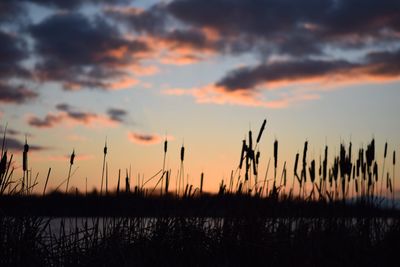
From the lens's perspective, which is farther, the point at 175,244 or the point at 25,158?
the point at 175,244

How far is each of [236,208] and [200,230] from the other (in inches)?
17.9

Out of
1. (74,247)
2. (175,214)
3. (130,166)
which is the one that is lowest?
(74,247)

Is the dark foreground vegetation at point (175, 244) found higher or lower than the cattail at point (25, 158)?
lower

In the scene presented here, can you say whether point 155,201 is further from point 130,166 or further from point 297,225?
point 297,225

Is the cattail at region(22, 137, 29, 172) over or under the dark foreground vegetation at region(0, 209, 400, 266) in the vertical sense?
over

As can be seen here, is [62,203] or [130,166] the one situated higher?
[130,166]

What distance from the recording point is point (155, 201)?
613cm

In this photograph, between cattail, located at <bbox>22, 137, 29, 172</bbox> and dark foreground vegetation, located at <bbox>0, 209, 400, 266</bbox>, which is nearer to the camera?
cattail, located at <bbox>22, 137, 29, 172</bbox>

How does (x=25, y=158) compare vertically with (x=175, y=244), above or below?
above

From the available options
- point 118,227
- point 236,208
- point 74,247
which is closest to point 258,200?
point 236,208

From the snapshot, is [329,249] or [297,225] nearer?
[329,249]

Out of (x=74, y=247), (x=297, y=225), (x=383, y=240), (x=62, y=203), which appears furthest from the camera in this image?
(x=383, y=240)

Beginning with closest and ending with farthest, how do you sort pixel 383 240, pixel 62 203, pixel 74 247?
pixel 74 247 → pixel 62 203 → pixel 383 240

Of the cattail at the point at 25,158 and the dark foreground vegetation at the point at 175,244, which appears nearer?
the cattail at the point at 25,158
